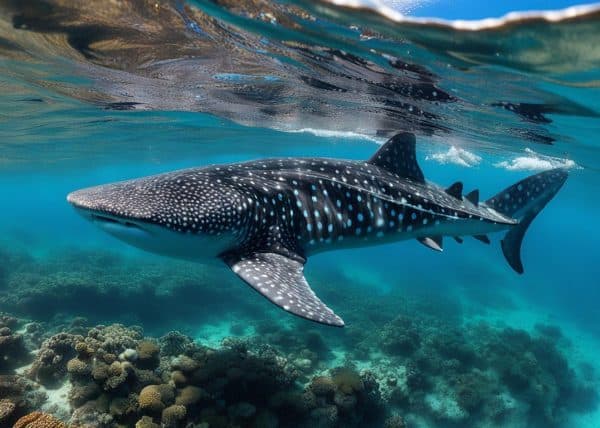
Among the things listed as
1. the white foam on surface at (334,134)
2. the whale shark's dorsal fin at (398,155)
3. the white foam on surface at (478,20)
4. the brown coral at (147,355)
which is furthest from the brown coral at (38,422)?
the white foam on surface at (334,134)

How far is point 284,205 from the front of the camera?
20.2ft

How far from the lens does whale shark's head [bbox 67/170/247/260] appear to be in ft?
15.5

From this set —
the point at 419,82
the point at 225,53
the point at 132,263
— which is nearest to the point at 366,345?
the point at 419,82

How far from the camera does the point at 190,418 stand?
6344mm

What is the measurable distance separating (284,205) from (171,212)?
1795 millimetres

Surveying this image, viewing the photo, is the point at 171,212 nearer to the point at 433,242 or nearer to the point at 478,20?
the point at 433,242

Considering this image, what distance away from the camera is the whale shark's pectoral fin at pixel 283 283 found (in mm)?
4266

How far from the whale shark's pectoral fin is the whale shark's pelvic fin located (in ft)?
11.0

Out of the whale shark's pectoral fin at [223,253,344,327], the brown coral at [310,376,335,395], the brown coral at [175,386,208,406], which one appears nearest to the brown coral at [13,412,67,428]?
the brown coral at [175,386,208,406]

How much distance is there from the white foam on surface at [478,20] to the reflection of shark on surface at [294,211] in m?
2.24

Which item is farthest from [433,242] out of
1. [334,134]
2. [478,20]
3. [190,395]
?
[334,134]

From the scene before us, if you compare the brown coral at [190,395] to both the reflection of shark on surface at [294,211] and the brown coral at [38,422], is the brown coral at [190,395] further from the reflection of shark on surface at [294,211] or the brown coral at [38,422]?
the reflection of shark on surface at [294,211]

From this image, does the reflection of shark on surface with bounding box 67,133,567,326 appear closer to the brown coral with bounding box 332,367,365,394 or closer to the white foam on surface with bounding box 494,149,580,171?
the brown coral with bounding box 332,367,365,394

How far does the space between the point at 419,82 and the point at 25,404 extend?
11.8 m
